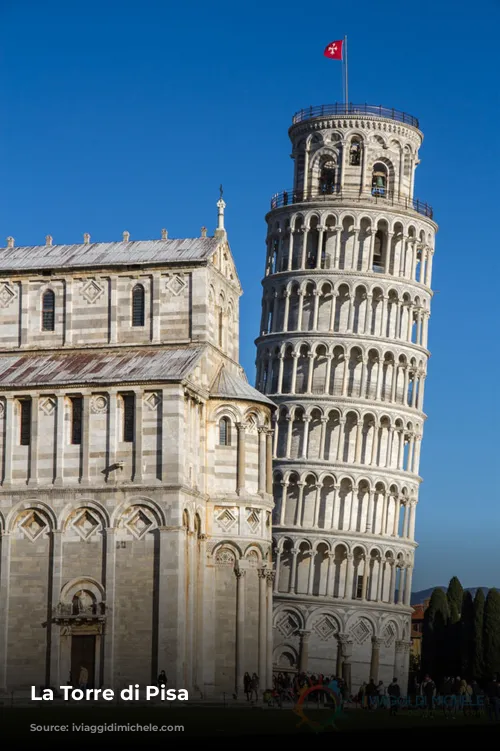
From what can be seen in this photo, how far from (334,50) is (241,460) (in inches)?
1888

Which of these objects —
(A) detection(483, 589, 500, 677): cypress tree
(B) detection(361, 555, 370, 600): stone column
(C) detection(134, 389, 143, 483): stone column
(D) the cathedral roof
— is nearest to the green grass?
(C) detection(134, 389, 143, 483): stone column

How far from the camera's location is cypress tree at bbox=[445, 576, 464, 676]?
5162 inches

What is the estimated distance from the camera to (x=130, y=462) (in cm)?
7538

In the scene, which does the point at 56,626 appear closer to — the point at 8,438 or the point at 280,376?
the point at 8,438

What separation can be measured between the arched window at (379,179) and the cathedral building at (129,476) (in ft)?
152

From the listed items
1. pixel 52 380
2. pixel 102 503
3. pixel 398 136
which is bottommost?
pixel 102 503

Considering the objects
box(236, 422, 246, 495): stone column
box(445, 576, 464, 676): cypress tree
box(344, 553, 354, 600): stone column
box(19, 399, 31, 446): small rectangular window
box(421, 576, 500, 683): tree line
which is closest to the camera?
box(19, 399, 31, 446): small rectangular window

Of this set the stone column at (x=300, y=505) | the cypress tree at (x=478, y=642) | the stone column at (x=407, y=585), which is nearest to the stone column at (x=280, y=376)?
the stone column at (x=300, y=505)

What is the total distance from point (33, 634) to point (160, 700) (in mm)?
6618

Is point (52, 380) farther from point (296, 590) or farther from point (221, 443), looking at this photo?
point (296, 590)

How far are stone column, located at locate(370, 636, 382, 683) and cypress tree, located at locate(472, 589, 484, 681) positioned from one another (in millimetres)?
8072

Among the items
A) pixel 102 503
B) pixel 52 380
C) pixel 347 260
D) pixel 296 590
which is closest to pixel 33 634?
pixel 102 503

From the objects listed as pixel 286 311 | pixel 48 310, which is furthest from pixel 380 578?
pixel 48 310

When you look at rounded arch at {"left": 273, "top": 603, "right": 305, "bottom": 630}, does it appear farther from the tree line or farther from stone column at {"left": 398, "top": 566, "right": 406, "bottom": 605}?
Result: the tree line
